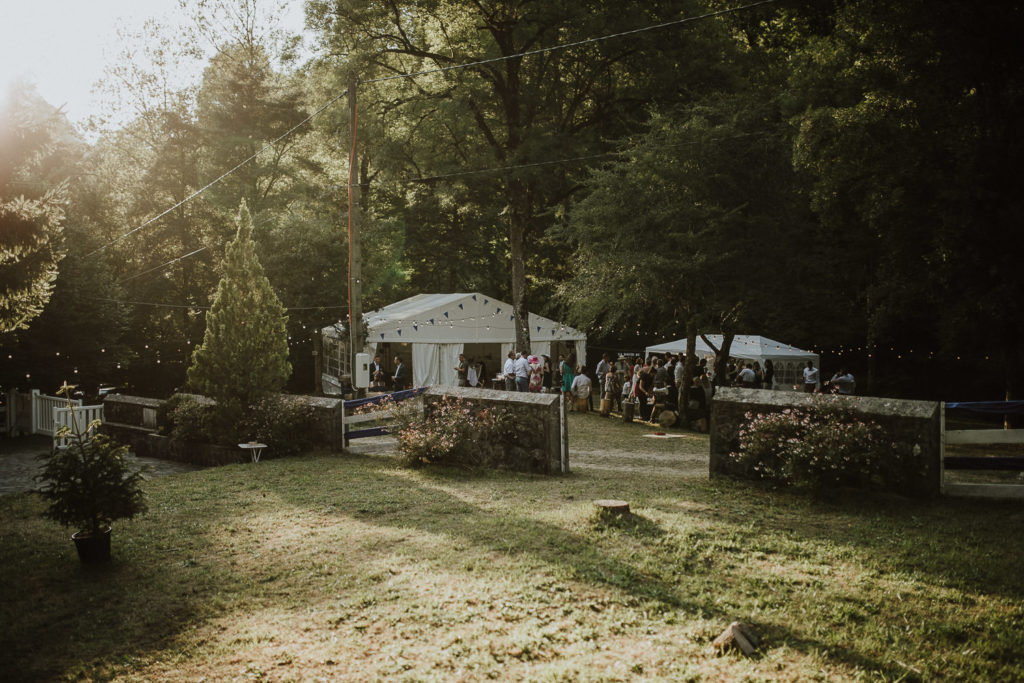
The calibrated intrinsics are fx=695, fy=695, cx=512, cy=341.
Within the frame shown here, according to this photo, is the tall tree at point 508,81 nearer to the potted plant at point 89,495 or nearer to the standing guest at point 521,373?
the standing guest at point 521,373

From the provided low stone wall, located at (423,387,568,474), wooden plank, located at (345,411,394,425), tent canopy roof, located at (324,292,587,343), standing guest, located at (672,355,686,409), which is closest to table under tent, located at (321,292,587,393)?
tent canopy roof, located at (324,292,587,343)

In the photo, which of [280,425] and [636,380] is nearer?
[280,425]

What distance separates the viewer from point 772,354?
77.3ft

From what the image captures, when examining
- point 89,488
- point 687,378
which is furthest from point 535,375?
point 89,488

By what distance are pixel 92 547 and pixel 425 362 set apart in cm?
1785

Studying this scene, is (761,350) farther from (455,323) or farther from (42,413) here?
(42,413)

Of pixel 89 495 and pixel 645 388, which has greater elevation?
pixel 645 388

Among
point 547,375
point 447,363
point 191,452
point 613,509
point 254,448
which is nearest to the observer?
point 613,509

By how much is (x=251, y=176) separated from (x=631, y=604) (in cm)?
2884

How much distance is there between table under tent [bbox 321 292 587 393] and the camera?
76.6 feet

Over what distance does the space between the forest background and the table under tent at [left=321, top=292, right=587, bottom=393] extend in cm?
153

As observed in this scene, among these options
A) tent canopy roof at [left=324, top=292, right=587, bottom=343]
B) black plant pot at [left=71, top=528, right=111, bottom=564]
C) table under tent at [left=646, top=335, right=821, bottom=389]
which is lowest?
black plant pot at [left=71, top=528, right=111, bottom=564]

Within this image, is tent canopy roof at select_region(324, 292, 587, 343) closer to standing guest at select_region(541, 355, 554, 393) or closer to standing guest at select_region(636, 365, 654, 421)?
standing guest at select_region(541, 355, 554, 393)

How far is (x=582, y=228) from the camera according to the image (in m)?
18.4
